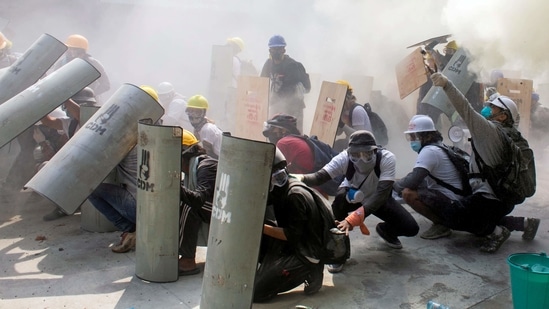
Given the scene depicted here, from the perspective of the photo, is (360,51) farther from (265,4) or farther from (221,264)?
(221,264)

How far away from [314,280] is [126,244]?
171 centimetres

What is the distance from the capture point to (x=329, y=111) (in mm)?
6461

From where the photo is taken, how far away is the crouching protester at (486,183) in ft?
13.4

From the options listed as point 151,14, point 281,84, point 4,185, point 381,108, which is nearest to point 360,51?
point 381,108

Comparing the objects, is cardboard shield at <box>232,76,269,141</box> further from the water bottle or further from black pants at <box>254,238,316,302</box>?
the water bottle

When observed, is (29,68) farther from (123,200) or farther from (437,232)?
(437,232)

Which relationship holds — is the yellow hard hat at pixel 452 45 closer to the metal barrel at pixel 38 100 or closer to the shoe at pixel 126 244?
the metal barrel at pixel 38 100

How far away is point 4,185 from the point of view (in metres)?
5.89

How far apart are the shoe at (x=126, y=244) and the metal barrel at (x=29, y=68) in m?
2.10

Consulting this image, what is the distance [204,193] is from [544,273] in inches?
86.2

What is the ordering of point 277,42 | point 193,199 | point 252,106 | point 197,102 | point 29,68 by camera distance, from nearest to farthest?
point 193,199 < point 29,68 < point 197,102 < point 252,106 < point 277,42

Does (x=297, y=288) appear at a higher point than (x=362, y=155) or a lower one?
lower

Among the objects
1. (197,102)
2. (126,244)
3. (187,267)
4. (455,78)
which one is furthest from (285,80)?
(187,267)

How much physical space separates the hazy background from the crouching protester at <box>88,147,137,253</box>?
4.34 meters
